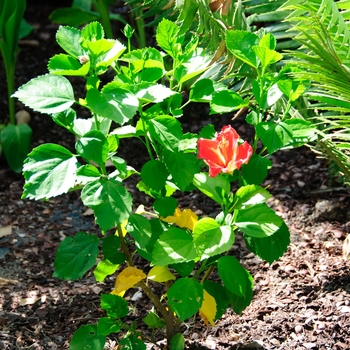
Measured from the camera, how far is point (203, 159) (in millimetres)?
1370

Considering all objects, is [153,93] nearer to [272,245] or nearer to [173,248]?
[173,248]

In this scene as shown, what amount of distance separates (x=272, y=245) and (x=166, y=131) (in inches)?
13.6

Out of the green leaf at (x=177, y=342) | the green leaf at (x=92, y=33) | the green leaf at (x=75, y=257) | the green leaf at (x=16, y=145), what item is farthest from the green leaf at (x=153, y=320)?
the green leaf at (x=16, y=145)

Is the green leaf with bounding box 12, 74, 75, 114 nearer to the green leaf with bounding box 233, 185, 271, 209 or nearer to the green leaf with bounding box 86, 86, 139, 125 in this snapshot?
the green leaf with bounding box 86, 86, 139, 125

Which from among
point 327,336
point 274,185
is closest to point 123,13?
point 274,185

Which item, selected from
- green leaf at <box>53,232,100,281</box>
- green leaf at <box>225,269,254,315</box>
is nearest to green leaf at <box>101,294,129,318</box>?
green leaf at <box>53,232,100,281</box>

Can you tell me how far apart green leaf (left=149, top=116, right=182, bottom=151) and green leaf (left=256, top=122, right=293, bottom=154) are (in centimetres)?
18


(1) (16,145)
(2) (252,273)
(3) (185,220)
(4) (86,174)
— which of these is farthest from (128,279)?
(1) (16,145)

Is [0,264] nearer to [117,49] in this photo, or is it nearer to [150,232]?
Answer: [150,232]

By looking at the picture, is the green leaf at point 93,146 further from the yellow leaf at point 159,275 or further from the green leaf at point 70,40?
the yellow leaf at point 159,275

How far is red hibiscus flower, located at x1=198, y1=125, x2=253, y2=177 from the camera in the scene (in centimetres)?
135

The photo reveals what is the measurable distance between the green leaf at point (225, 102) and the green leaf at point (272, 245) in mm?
281

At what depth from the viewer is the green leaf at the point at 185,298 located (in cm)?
137

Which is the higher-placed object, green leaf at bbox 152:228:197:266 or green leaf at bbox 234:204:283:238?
green leaf at bbox 234:204:283:238
